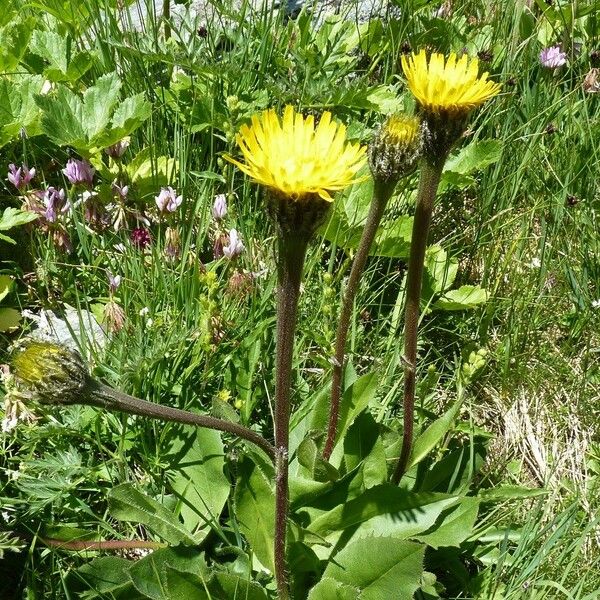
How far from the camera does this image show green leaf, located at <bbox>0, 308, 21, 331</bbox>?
227 centimetres

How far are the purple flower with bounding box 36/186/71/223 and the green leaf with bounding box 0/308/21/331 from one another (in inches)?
11.8

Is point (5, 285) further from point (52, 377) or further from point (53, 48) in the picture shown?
point (52, 377)

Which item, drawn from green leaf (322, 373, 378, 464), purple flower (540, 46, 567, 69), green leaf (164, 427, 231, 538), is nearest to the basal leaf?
green leaf (164, 427, 231, 538)

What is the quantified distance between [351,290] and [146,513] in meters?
0.66

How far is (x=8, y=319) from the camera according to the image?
228cm

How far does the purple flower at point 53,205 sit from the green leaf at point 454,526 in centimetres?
140

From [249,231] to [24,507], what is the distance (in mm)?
1107

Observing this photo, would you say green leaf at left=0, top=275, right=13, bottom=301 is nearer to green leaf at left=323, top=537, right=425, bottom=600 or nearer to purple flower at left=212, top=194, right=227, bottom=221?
purple flower at left=212, top=194, right=227, bottom=221

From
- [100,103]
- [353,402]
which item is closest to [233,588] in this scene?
[353,402]

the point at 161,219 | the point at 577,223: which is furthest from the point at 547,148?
the point at 161,219

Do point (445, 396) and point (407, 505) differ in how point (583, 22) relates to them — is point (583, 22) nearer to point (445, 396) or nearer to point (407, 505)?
point (445, 396)

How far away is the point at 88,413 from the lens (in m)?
2.01

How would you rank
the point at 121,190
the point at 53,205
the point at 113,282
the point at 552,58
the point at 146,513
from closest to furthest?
1. the point at 146,513
2. the point at 113,282
3. the point at 53,205
4. the point at 121,190
5. the point at 552,58

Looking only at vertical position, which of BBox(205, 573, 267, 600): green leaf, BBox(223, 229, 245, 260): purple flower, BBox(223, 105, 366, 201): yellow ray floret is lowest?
BBox(205, 573, 267, 600): green leaf
